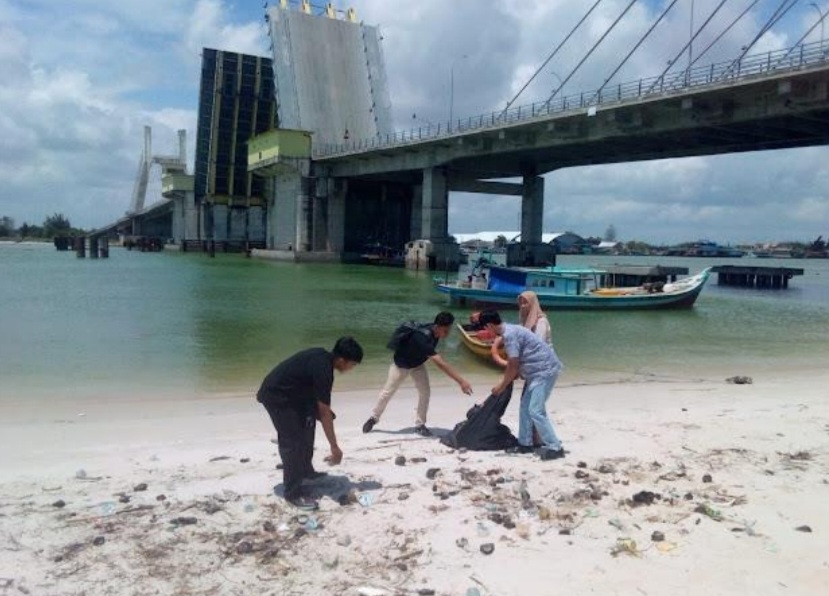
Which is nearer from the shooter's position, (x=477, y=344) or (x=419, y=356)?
(x=419, y=356)

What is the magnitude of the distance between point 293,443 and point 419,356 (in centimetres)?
239

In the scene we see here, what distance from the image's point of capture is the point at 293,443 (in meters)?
5.90

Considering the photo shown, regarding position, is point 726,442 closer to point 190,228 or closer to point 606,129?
point 606,129

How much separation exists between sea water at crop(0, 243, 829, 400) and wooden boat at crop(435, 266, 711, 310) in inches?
27.3

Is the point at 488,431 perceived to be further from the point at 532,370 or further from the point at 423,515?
the point at 423,515

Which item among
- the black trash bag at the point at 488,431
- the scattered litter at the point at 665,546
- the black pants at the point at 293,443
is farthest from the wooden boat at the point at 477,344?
the scattered litter at the point at 665,546

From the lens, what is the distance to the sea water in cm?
1464

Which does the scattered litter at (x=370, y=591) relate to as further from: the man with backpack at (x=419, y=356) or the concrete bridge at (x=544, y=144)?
the concrete bridge at (x=544, y=144)

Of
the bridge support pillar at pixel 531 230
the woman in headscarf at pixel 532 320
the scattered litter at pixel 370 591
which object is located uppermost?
the bridge support pillar at pixel 531 230

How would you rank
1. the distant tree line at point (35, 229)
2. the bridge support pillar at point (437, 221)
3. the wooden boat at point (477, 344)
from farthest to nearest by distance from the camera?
the distant tree line at point (35, 229)
the bridge support pillar at point (437, 221)
the wooden boat at point (477, 344)

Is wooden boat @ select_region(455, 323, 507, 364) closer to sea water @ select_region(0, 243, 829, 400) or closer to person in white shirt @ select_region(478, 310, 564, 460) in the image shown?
sea water @ select_region(0, 243, 829, 400)

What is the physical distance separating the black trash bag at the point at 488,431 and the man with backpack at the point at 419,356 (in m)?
0.30

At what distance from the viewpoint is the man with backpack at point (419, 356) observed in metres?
7.71

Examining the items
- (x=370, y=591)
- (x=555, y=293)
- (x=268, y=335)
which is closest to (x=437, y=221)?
(x=555, y=293)
